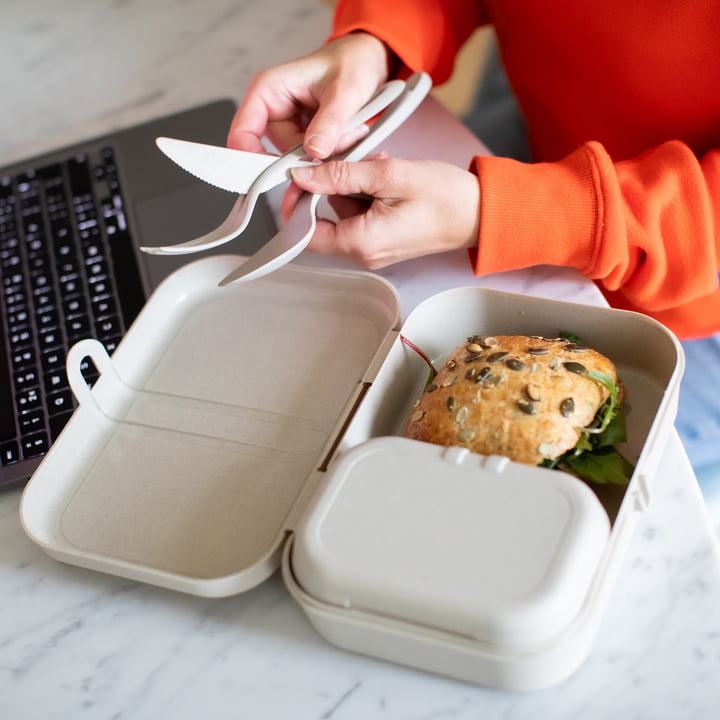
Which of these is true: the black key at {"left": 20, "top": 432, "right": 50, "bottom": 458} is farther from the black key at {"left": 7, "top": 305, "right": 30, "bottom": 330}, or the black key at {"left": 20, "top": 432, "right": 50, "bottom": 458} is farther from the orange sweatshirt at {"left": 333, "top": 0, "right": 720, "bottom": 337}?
the orange sweatshirt at {"left": 333, "top": 0, "right": 720, "bottom": 337}

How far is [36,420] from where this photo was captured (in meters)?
0.70

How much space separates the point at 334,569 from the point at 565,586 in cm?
13

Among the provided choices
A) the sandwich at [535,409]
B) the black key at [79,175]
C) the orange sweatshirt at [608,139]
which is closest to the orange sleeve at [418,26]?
the orange sweatshirt at [608,139]

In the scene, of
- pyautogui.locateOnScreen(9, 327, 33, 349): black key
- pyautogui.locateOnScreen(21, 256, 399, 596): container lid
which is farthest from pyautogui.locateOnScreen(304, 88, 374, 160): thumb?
pyautogui.locateOnScreen(9, 327, 33, 349): black key

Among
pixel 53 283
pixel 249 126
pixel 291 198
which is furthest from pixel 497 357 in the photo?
pixel 53 283

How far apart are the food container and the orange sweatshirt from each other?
3.9 inches

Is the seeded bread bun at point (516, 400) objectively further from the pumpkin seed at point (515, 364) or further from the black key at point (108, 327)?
the black key at point (108, 327)

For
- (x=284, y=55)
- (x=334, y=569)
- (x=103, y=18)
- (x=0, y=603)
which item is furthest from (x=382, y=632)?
(x=103, y=18)

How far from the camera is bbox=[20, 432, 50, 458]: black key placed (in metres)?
0.67

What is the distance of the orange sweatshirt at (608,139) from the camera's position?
685 mm

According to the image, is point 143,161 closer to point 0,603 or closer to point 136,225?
point 136,225

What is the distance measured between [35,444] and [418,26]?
1.92 feet

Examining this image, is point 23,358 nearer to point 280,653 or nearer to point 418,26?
point 280,653

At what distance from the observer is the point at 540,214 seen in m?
0.68
